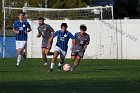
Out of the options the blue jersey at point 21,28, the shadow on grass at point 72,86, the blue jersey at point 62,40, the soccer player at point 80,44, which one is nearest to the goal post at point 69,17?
the blue jersey at point 21,28

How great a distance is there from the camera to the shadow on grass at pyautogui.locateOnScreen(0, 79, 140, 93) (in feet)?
47.9

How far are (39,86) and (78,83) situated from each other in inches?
60.4

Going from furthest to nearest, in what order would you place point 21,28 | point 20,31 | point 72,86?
point 21,28, point 20,31, point 72,86

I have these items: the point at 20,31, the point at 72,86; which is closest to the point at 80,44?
the point at 20,31

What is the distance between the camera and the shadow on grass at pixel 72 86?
14609 millimetres

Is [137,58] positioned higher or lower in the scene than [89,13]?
lower

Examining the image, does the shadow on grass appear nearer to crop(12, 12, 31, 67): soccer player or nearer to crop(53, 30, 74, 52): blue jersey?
crop(53, 30, 74, 52): blue jersey

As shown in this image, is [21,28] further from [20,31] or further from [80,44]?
[80,44]

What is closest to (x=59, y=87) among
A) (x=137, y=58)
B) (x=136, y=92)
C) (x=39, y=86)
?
(x=39, y=86)

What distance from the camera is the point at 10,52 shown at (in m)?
42.3

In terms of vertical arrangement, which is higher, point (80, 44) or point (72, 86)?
point (80, 44)

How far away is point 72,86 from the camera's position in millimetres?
15961

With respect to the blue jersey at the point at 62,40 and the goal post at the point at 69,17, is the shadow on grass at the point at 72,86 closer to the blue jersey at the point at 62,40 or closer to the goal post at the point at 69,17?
the blue jersey at the point at 62,40

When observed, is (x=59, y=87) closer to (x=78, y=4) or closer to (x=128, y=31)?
(x=128, y=31)
